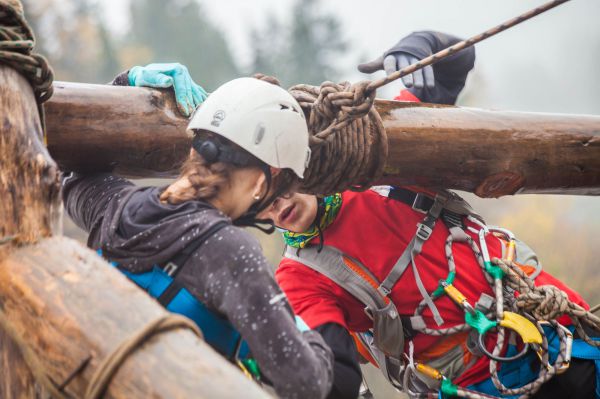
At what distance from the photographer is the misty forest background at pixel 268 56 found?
128ft

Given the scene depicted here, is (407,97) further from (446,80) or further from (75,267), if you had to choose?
(75,267)

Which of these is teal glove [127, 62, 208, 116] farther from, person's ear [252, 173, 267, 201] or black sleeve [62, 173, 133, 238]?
person's ear [252, 173, 267, 201]

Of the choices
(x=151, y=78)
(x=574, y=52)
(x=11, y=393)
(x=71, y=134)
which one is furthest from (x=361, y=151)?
(x=574, y=52)

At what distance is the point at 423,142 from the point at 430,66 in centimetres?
55

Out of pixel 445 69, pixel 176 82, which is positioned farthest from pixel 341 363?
pixel 445 69

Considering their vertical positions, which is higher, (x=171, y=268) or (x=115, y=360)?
(x=115, y=360)

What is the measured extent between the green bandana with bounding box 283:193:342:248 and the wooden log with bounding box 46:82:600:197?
0.42 m

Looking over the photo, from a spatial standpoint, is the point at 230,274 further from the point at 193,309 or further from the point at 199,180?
the point at 199,180

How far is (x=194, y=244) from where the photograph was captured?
6.89ft

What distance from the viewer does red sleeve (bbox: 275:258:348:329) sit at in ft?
10.8

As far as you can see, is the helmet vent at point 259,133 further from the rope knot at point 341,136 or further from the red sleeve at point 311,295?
the red sleeve at point 311,295

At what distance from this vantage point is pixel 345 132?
2.85 m

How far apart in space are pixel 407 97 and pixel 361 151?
118 centimetres

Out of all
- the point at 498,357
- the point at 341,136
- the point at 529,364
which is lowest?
the point at 529,364
